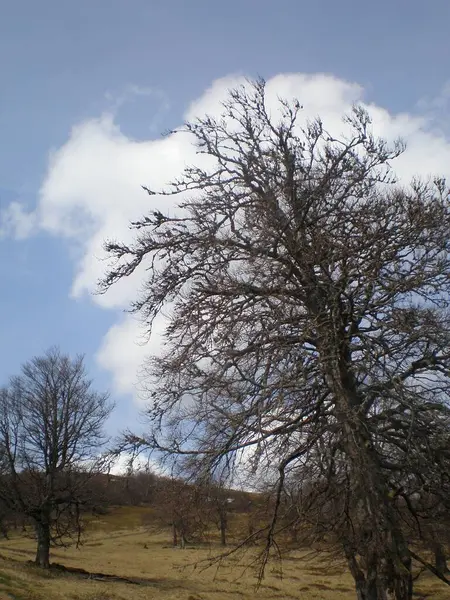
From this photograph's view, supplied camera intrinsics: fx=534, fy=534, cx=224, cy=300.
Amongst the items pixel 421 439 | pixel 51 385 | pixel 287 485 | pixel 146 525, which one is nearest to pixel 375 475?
pixel 421 439

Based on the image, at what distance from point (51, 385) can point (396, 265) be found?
Result: 2520 cm

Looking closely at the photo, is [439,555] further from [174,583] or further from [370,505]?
[370,505]

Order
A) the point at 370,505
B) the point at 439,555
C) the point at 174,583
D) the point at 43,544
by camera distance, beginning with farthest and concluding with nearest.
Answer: the point at 43,544
the point at 174,583
the point at 439,555
the point at 370,505

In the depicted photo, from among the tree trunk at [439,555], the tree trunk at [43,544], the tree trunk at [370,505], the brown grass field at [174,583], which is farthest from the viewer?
the tree trunk at [43,544]

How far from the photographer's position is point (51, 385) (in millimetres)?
28312

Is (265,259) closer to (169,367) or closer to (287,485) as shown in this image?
(169,367)

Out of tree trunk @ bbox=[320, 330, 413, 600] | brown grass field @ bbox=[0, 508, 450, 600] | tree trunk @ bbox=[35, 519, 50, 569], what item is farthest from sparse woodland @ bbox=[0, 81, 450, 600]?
tree trunk @ bbox=[35, 519, 50, 569]

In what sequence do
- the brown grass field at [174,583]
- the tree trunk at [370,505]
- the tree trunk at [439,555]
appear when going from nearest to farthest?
the tree trunk at [370,505]
the tree trunk at [439,555]
the brown grass field at [174,583]

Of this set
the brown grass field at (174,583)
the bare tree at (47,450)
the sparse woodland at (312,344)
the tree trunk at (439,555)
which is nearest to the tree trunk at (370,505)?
the sparse woodland at (312,344)

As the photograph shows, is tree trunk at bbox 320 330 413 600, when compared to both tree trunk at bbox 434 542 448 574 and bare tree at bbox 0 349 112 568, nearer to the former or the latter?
tree trunk at bbox 434 542 448 574

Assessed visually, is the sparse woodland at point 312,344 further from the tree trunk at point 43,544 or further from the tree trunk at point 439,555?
the tree trunk at point 43,544

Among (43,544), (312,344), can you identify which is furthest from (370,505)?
(43,544)

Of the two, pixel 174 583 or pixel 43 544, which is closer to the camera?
pixel 174 583

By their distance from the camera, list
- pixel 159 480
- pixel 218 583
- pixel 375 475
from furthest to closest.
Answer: pixel 218 583 → pixel 159 480 → pixel 375 475
